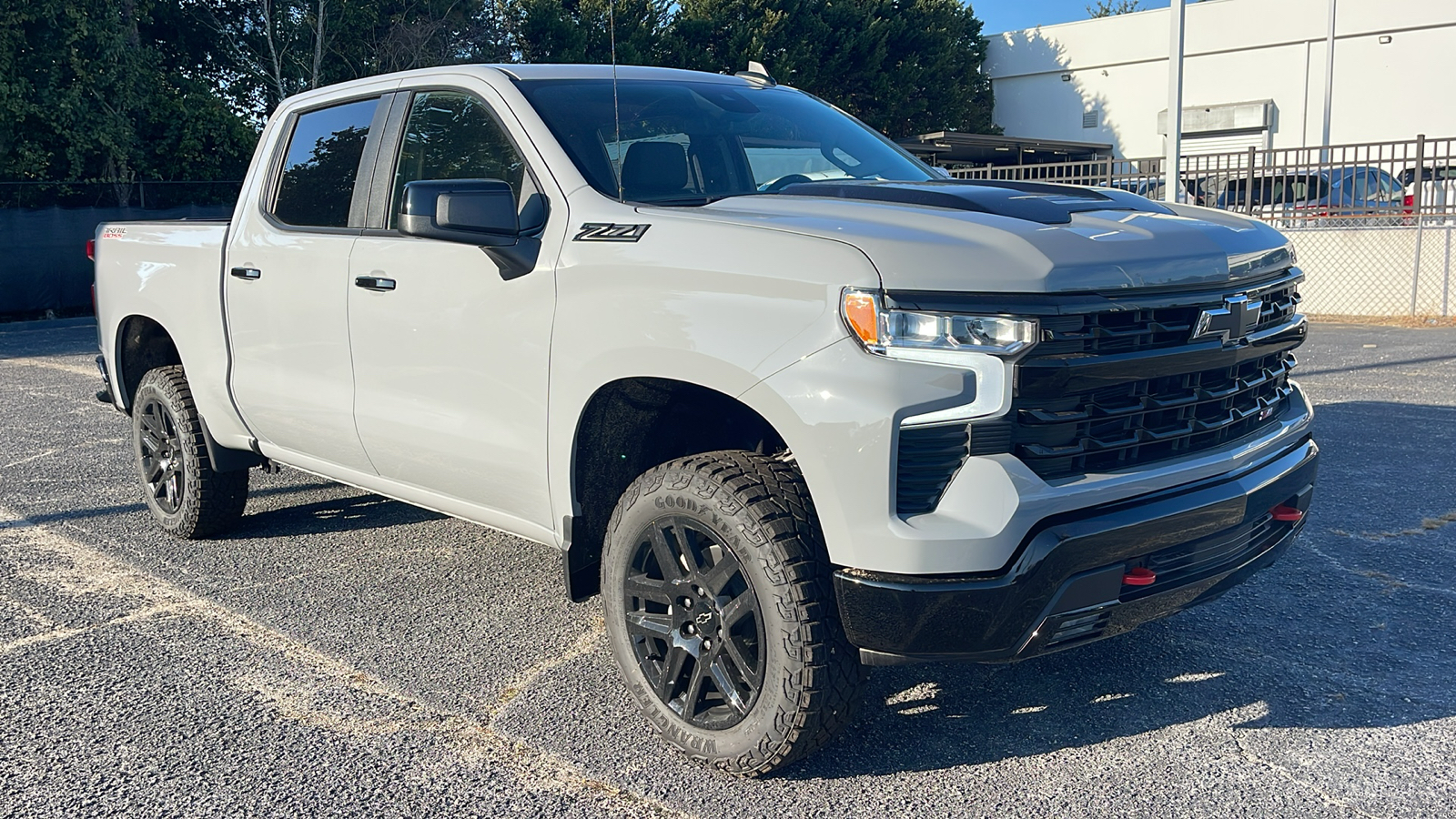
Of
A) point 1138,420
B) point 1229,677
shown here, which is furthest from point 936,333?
point 1229,677

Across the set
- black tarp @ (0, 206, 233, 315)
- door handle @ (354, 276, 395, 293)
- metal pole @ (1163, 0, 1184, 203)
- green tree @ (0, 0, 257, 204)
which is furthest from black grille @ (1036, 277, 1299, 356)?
green tree @ (0, 0, 257, 204)

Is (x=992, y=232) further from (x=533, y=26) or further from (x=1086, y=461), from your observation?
(x=533, y=26)

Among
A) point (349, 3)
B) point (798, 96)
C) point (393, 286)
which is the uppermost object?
point (349, 3)

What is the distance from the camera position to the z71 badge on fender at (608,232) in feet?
10.6

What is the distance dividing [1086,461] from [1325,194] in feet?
48.0

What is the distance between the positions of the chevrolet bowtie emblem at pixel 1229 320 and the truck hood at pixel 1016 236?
7 centimetres

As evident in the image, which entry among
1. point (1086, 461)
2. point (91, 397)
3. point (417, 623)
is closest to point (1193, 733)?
point (1086, 461)

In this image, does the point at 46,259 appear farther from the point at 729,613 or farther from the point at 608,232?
the point at 729,613

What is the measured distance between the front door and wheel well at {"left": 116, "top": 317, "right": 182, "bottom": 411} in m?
2.12

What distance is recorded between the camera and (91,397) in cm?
986

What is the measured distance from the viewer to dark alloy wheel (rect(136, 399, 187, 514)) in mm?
5441

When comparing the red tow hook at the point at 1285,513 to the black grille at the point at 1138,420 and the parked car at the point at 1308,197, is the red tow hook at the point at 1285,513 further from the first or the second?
the parked car at the point at 1308,197

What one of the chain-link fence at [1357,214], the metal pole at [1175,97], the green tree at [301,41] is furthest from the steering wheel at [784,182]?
the green tree at [301,41]

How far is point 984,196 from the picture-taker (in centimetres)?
344
